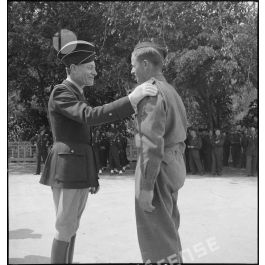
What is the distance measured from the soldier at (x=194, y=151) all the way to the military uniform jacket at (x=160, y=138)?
9769 mm

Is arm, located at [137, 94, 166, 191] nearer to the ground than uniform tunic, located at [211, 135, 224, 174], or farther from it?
farther from it

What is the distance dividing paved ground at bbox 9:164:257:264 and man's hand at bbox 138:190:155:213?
48.4 inches

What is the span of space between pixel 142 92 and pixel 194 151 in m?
10.2

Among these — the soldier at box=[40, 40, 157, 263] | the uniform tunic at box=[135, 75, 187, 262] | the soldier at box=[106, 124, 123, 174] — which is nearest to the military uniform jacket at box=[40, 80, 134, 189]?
the soldier at box=[40, 40, 157, 263]

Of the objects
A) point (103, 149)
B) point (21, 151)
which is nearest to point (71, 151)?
point (103, 149)

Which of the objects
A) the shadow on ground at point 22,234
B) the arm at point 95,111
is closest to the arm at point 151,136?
the arm at point 95,111

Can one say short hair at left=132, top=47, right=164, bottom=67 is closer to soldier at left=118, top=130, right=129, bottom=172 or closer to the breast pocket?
the breast pocket

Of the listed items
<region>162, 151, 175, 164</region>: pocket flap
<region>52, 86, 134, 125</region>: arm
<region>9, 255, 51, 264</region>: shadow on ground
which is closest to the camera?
<region>52, 86, 134, 125</region>: arm

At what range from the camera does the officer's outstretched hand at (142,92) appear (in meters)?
2.75

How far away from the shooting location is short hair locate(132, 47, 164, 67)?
2.94 meters

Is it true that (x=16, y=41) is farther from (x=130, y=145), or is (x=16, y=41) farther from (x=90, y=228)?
(x=90, y=228)

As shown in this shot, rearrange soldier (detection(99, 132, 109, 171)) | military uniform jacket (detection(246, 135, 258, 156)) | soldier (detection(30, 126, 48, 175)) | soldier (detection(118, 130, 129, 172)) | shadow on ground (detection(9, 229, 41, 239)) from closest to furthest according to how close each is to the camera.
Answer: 1. shadow on ground (detection(9, 229, 41, 239))
2. military uniform jacket (detection(246, 135, 258, 156))
3. soldier (detection(30, 126, 48, 175))
4. soldier (detection(118, 130, 129, 172))
5. soldier (detection(99, 132, 109, 171))

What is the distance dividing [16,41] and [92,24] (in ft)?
7.31
